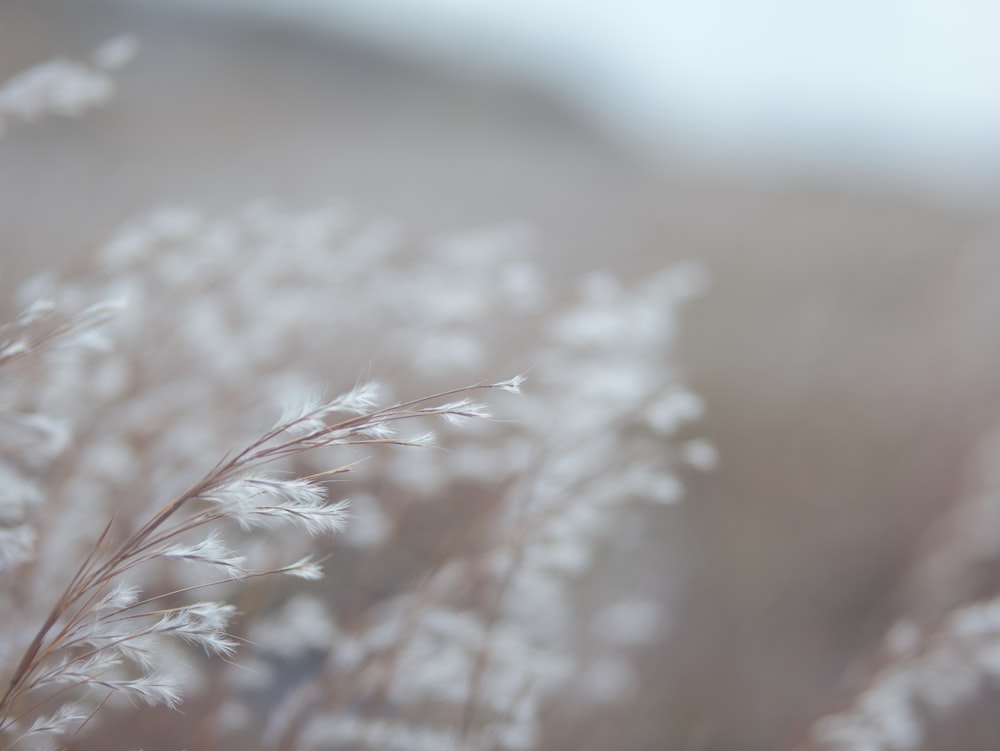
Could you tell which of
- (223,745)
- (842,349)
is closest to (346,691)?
(223,745)

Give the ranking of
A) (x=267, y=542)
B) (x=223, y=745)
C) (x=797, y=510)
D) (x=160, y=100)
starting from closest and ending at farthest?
(x=267, y=542)
(x=223, y=745)
(x=797, y=510)
(x=160, y=100)

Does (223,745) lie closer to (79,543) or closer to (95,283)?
(79,543)

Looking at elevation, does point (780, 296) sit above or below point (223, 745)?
above

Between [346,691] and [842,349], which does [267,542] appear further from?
[842,349]

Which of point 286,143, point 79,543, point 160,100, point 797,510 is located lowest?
point 79,543

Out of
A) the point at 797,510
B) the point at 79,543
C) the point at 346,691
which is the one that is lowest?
the point at 346,691

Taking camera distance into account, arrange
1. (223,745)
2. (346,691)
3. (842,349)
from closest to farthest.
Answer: (346,691) → (223,745) → (842,349)

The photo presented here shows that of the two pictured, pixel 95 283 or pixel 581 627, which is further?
pixel 581 627

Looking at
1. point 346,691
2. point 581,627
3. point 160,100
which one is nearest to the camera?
point 346,691

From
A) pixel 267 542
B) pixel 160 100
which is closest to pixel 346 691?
pixel 267 542
